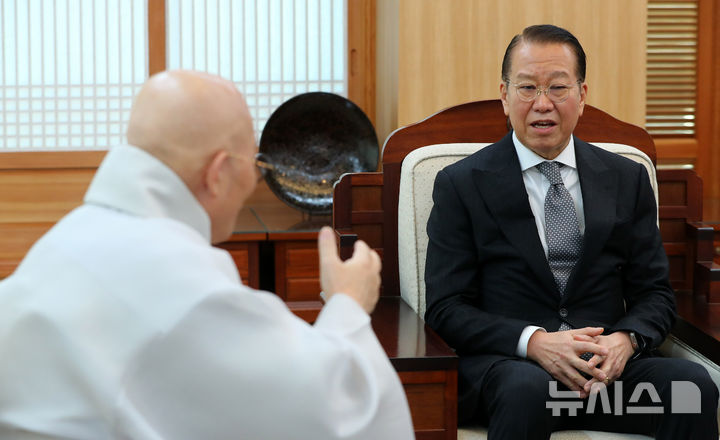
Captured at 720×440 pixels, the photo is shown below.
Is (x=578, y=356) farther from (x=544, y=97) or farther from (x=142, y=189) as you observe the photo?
(x=142, y=189)

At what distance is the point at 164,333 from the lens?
1.16m

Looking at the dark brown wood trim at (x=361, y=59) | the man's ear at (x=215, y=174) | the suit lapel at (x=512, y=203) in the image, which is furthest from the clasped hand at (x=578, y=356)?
the dark brown wood trim at (x=361, y=59)

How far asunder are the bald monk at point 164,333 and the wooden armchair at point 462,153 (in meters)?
1.16

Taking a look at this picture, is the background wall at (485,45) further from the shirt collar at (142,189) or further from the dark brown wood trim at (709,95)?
the shirt collar at (142,189)

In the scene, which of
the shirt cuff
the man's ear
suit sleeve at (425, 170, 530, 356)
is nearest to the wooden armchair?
suit sleeve at (425, 170, 530, 356)

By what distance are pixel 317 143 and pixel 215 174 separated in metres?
2.64

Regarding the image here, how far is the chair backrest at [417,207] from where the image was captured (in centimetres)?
240

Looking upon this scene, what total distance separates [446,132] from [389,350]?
813 millimetres

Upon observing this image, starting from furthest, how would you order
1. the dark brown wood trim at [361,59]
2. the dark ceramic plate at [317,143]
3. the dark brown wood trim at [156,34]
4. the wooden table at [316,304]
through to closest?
the dark brown wood trim at [361,59] < the dark brown wood trim at [156,34] < the dark ceramic plate at [317,143] < the wooden table at [316,304]

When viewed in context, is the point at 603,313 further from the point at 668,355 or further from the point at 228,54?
the point at 228,54

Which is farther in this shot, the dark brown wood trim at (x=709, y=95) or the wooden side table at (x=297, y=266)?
the dark brown wood trim at (x=709, y=95)

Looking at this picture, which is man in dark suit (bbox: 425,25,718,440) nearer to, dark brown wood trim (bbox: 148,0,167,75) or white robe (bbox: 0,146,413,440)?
white robe (bbox: 0,146,413,440)

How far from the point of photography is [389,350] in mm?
1973

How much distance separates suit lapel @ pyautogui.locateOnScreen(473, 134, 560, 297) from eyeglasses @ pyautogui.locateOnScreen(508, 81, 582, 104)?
137mm
